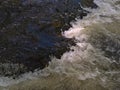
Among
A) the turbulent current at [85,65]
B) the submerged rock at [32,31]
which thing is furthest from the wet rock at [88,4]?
the turbulent current at [85,65]

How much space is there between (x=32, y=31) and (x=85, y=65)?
150 centimetres

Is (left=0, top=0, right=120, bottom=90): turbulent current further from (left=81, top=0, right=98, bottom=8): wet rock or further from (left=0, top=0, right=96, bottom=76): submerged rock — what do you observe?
(left=81, top=0, right=98, bottom=8): wet rock

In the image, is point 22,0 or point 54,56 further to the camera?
point 22,0

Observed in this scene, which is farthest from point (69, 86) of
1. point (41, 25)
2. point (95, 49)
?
point (41, 25)

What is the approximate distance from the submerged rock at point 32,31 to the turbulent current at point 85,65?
0.19m

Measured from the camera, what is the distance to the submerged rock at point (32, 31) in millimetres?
5320

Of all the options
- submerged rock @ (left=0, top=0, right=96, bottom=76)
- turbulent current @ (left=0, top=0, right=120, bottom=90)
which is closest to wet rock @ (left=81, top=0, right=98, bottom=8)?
submerged rock @ (left=0, top=0, right=96, bottom=76)

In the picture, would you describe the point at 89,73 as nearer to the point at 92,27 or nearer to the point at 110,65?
the point at 110,65

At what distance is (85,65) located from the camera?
5.38 m

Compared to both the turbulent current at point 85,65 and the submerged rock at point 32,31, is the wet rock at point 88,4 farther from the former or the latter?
the turbulent current at point 85,65

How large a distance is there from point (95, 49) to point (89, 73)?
80 centimetres

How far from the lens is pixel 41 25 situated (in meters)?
6.41

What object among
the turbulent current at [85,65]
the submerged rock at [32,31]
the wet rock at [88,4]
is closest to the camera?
the turbulent current at [85,65]

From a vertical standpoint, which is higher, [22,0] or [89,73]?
[22,0]
